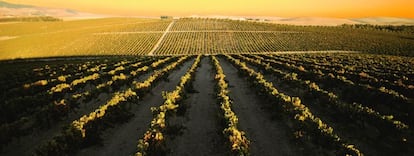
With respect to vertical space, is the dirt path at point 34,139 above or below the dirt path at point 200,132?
above

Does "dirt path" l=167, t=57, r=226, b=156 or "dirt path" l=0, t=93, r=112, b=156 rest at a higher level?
"dirt path" l=0, t=93, r=112, b=156

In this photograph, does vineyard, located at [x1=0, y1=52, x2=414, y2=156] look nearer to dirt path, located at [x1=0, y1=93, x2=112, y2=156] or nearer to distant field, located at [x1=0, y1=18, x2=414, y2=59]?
dirt path, located at [x1=0, y1=93, x2=112, y2=156]

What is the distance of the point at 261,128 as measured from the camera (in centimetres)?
1433

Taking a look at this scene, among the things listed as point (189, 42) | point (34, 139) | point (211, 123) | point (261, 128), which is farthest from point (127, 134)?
point (189, 42)

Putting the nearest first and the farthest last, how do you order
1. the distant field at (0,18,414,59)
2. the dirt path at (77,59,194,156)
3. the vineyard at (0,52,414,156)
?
the vineyard at (0,52,414,156)
the dirt path at (77,59,194,156)
the distant field at (0,18,414,59)

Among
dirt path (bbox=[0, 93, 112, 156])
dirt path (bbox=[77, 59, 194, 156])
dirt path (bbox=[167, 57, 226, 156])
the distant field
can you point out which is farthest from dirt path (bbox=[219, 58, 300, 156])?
the distant field

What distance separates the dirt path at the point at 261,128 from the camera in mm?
11938

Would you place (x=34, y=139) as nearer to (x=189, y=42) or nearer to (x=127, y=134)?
(x=127, y=134)

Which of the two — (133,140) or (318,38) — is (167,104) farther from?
(318,38)

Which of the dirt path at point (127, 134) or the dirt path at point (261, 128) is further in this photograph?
the dirt path at point (261, 128)

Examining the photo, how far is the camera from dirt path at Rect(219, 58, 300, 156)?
1194cm

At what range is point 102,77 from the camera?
28.5 meters

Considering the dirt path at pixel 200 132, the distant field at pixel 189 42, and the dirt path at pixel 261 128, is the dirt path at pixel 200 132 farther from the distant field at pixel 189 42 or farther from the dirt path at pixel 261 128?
the distant field at pixel 189 42

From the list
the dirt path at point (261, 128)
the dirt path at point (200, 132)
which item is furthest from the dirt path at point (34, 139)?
the dirt path at point (261, 128)
